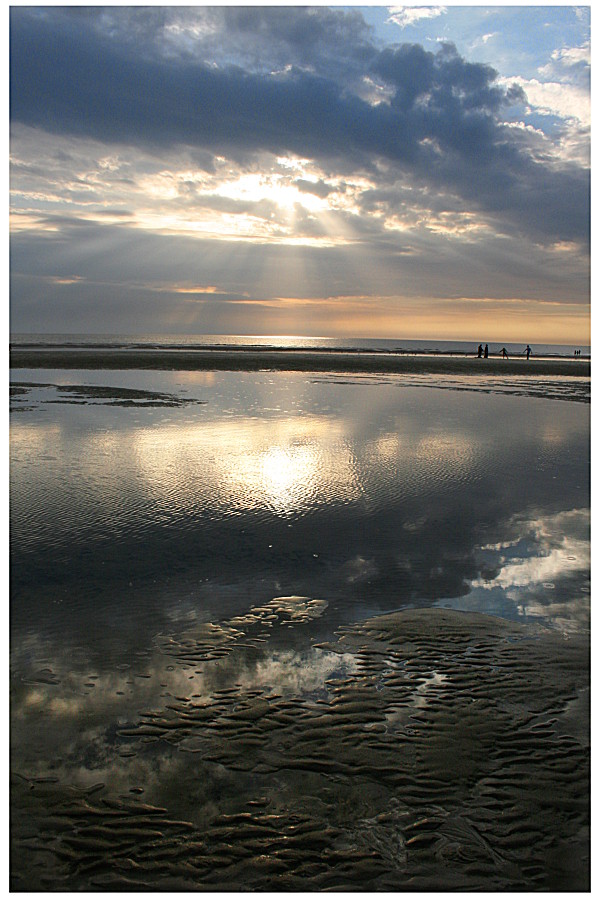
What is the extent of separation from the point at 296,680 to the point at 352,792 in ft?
5.24

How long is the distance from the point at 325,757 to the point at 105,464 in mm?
11591

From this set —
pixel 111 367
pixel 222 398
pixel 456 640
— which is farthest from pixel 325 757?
pixel 111 367

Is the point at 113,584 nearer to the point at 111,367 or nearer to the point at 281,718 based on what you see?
the point at 281,718

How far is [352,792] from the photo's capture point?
491 cm

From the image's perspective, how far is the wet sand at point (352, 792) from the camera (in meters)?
4.25

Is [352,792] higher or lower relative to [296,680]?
lower

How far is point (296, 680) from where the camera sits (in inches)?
251

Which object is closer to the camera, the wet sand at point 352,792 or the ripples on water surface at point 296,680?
the wet sand at point 352,792

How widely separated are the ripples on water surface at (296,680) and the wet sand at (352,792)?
18mm

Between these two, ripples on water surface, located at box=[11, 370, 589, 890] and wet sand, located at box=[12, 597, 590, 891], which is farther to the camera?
ripples on water surface, located at box=[11, 370, 589, 890]

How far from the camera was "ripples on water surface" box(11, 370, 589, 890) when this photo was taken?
4.41 m

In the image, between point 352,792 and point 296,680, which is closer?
point 352,792

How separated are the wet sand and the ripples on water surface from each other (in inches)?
0.7

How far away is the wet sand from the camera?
4250mm
